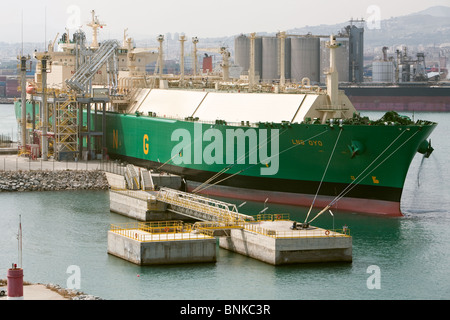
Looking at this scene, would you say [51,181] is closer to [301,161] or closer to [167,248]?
[301,161]

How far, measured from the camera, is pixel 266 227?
31.5 m

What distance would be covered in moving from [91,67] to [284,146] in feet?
55.2

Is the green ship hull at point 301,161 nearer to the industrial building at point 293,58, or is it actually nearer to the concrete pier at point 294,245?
the concrete pier at point 294,245

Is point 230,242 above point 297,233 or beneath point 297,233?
beneath

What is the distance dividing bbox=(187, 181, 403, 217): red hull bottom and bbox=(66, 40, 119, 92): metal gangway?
10709mm

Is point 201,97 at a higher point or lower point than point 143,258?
higher

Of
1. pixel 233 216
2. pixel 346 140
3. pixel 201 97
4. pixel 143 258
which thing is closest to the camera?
pixel 143 258

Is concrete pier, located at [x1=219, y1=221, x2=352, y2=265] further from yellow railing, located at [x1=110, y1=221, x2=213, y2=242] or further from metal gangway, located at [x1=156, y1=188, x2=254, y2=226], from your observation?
metal gangway, located at [x1=156, y1=188, x2=254, y2=226]

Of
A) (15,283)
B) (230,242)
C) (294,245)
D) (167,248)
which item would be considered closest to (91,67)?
(230,242)

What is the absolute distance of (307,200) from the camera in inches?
1672

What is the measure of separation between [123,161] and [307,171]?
1767 cm

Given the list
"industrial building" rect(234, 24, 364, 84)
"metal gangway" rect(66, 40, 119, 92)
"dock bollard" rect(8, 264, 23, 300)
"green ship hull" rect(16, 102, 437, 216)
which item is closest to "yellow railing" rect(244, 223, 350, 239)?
"green ship hull" rect(16, 102, 437, 216)
